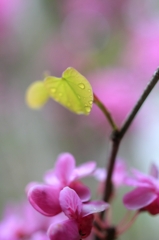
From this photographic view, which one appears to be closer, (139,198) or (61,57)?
(139,198)

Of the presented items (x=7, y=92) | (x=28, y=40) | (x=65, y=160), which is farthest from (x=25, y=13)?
(x=65, y=160)

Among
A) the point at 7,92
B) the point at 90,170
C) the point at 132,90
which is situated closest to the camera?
the point at 90,170

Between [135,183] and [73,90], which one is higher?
[73,90]

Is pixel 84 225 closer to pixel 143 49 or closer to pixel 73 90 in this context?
pixel 73 90

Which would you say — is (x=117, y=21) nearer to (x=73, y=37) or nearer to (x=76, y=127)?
(x=73, y=37)

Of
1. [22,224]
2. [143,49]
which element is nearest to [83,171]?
[22,224]

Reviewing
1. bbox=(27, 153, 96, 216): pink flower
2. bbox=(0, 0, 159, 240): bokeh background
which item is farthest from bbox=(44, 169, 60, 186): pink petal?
bbox=(0, 0, 159, 240): bokeh background

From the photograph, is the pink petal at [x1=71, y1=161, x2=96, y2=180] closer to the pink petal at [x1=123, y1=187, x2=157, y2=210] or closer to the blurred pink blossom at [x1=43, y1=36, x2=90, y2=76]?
the pink petal at [x1=123, y1=187, x2=157, y2=210]

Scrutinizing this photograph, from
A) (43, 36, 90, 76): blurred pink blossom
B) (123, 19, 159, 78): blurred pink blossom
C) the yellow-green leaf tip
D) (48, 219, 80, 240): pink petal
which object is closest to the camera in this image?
(48, 219, 80, 240): pink petal
